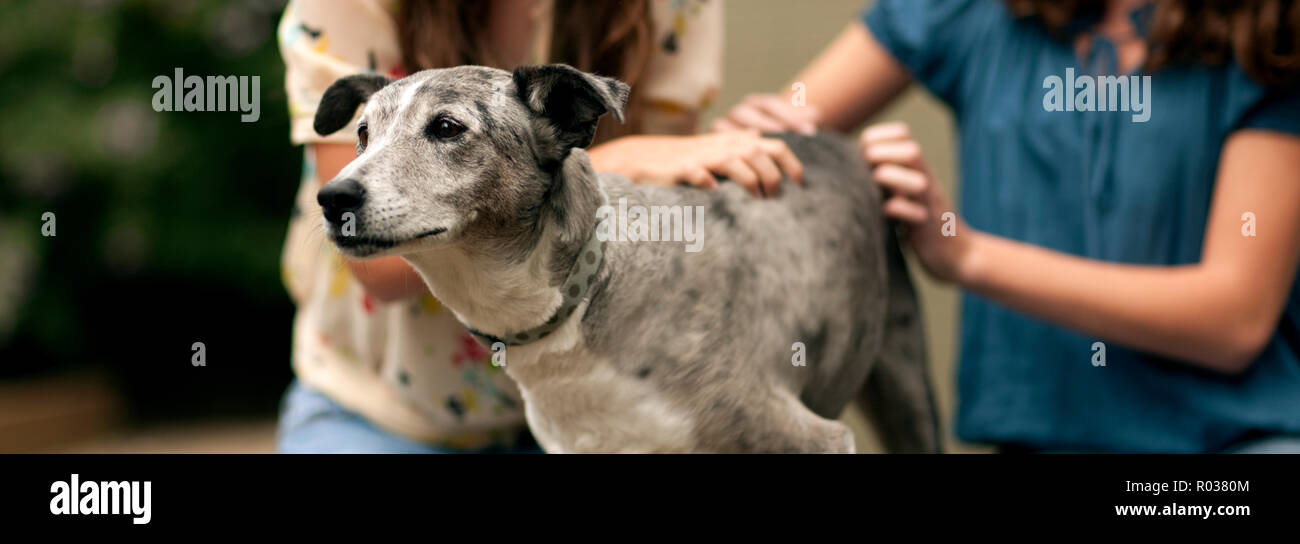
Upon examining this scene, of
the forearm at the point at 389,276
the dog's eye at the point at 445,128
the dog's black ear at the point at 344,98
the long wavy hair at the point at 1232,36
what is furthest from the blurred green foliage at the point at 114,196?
the long wavy hair at the point at 1232,36

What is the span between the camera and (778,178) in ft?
3.11

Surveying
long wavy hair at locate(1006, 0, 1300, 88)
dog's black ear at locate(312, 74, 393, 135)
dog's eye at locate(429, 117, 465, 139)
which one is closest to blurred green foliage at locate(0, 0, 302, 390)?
dog's black ear at locate(312, 74, 393, 135)

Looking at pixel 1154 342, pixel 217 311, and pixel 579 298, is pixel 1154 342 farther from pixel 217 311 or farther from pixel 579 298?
pixel 217 311

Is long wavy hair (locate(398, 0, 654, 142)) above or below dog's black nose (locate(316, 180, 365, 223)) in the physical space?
above

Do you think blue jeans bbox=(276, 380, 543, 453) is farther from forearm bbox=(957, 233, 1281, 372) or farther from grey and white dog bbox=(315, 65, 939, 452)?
forearm bbox=(957, 233, 1281, 372)

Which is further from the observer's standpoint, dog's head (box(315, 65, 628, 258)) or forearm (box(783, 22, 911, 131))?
forearm (box(783, 22, 911, 131))

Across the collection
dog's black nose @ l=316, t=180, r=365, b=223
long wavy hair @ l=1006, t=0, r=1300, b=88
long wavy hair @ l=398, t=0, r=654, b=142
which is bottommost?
dog's black nose @ l=316, t=180, r=365, b=223

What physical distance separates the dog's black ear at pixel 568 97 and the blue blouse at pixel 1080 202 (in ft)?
3.09

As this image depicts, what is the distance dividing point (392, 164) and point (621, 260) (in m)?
0.20

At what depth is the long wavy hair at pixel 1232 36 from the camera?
1182 millimetres

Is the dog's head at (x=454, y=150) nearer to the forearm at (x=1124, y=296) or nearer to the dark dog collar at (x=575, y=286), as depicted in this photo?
the dark dog collar at (x=575, y=286)

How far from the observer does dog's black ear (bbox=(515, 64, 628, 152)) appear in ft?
1.98

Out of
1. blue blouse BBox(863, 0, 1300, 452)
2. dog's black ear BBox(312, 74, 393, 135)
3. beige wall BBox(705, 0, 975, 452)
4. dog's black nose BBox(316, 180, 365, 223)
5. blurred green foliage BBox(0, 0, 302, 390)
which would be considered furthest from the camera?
blurred green foliage BBox(0, 0, 302, 390)
